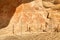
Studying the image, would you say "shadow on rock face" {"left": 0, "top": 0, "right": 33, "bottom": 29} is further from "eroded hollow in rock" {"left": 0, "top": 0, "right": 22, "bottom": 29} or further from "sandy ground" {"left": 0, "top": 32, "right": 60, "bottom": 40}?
"sandy ground" {"left": 0, "top": 32, "right": 60, "bottom": 40}

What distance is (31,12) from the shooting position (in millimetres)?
1362

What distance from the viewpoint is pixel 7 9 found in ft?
4.57

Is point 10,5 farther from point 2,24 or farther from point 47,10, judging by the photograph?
point 47,10

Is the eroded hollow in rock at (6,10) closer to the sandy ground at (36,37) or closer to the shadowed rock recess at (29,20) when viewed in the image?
the shadowed rock recess at (29,20)

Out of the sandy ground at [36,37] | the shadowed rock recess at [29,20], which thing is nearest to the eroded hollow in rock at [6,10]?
the shadowed rock recess at [29,20]

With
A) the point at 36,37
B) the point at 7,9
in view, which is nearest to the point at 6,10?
the point at 7,9

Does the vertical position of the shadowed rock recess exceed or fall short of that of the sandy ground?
it exceeds it

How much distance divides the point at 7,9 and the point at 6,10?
0.02 m

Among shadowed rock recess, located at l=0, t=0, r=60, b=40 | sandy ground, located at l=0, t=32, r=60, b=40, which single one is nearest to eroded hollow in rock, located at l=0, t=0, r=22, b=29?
shadowed rock recess, located at l=0, t=0, r=60, b=40

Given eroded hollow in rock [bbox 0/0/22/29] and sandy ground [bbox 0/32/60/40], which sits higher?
eroded hollow in rock [bbox 0/0/22/29]

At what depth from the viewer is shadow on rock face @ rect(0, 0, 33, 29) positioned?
133cm

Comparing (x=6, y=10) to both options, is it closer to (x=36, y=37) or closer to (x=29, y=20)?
(x=29, y=20)

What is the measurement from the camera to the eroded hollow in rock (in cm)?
133

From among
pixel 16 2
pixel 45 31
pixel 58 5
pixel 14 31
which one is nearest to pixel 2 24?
pixel 14 31
